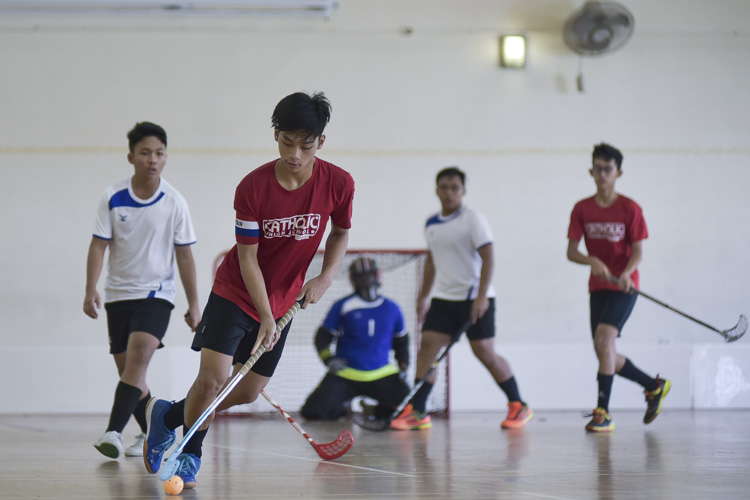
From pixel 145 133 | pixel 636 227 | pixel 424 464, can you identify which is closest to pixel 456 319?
pixel 636 227

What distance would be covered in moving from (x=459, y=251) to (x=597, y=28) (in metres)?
2.16

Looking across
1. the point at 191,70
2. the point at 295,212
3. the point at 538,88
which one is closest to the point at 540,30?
the point at 538,88

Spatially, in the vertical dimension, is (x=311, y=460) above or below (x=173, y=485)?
below

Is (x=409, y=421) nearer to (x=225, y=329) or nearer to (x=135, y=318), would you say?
(x=135, y=318)

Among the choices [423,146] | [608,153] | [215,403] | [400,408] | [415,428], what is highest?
[423,146]

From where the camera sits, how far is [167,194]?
3373mm

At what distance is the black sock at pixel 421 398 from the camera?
4.63 metres

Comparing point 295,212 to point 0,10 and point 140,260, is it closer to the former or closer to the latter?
point 140,260

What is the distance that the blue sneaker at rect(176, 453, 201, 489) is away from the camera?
2545 millimetres

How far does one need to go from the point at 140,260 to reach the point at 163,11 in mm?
2999

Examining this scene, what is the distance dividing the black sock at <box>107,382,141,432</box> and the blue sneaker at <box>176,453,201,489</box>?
754 mm

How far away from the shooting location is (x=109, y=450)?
3156mm

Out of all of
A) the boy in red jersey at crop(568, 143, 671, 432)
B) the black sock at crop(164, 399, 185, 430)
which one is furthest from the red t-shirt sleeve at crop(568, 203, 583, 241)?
the black sock at crop(164, 399, 185, 430)

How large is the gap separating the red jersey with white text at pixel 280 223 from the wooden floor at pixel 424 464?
0.60 m
